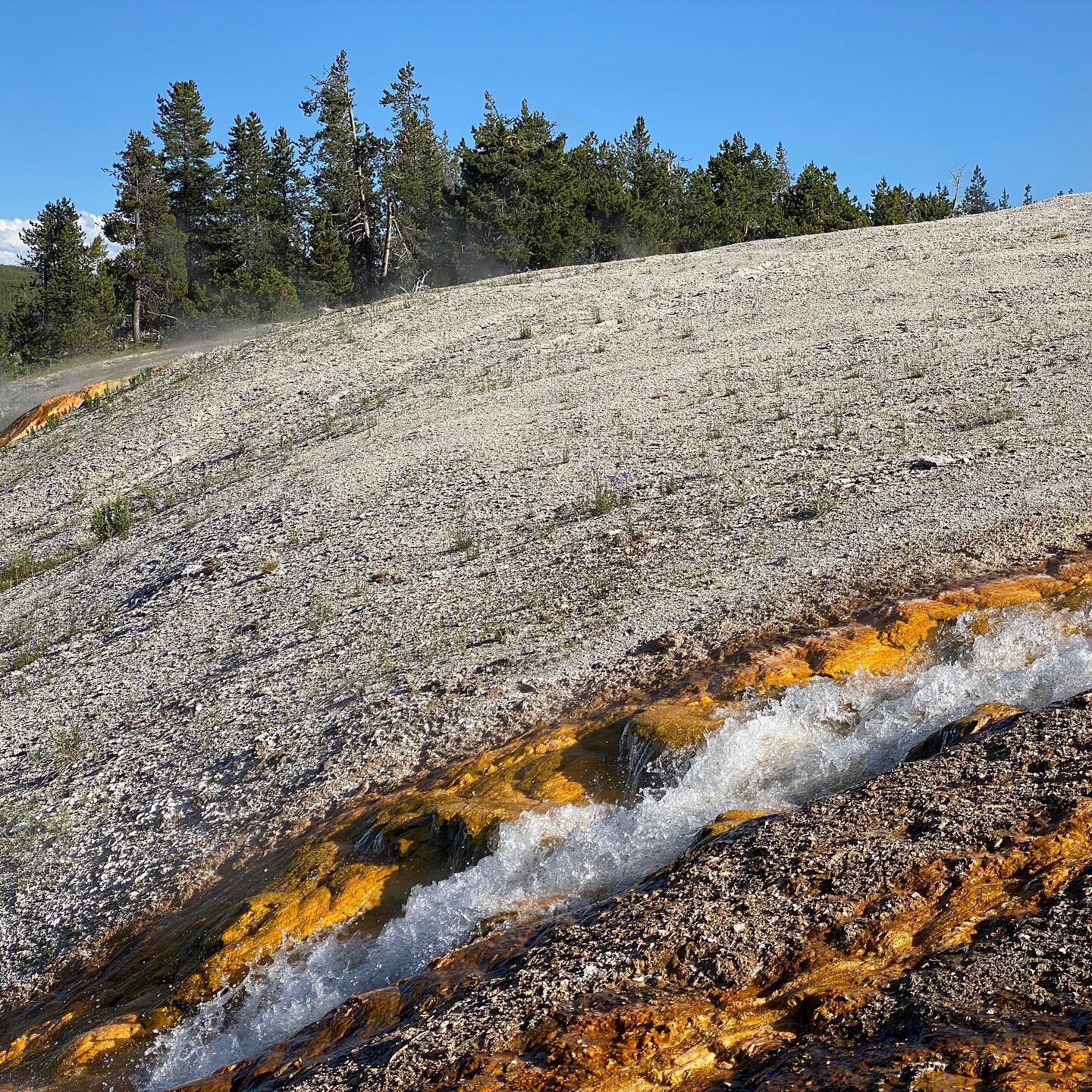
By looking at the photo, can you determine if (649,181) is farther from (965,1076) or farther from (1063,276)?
(965,1076)

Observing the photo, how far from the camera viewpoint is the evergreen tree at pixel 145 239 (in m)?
42.8

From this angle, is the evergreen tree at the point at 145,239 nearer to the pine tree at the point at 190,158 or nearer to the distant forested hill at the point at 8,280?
the pine tree at the point at 190,158

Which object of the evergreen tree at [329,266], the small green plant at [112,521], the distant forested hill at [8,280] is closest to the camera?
the small green plant at [112,521]

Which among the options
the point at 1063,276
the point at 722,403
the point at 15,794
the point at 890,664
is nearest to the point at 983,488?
the point at 890,664

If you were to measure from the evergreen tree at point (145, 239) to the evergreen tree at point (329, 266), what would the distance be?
6.43 m

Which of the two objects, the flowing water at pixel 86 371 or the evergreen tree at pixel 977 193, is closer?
the flowing water at pixel 86 371

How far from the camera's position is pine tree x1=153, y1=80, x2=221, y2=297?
48250mm

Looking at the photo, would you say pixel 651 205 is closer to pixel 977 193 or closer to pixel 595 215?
pixel 595 215

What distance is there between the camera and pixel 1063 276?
19031 mm

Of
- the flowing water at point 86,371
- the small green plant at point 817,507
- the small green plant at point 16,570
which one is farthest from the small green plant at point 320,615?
the flowing water at point 86,371

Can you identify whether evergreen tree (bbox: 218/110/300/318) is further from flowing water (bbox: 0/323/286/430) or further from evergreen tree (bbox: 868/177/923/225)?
evergreen tree (bbox: 868/177/923/225)

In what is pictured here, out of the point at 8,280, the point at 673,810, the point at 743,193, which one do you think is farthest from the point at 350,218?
the point at 8,280

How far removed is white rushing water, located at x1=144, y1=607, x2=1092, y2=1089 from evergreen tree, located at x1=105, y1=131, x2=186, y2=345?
41907 millimetres

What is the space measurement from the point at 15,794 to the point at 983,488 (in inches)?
375
